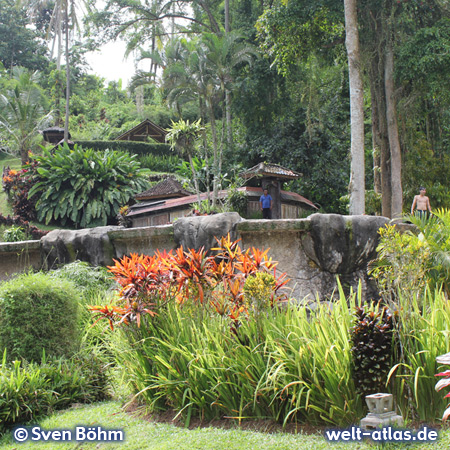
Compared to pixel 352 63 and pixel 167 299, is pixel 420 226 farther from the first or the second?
pixel 352 63

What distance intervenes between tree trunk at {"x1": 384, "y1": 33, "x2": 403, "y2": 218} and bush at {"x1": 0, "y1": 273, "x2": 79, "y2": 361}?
11.4 meters

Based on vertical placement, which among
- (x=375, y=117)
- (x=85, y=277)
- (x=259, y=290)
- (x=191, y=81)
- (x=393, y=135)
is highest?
(x=191, y=81)

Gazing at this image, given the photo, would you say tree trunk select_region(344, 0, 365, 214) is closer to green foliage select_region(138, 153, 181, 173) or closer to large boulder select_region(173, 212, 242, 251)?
large boulder select_region(173, 212, 242, 251)

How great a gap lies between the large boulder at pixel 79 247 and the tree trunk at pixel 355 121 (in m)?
7.63

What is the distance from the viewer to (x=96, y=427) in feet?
15.4

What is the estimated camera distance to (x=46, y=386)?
5418 mm

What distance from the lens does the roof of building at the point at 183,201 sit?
18.7 meters

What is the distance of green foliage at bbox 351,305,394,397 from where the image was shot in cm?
418

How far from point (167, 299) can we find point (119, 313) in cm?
50

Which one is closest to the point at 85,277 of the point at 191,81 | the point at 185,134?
the point at 185,134

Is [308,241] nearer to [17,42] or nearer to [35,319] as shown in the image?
[35,319]

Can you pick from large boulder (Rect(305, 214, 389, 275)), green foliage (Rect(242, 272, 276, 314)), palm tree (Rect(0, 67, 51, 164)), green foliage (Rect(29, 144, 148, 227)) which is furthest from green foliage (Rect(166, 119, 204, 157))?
palm tree (Rect(0, 67, 51, 164))

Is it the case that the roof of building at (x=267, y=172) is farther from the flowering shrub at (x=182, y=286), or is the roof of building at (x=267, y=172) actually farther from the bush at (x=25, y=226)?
the flowering shrub at (x=182, y=286)

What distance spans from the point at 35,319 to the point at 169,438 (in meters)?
2.33
